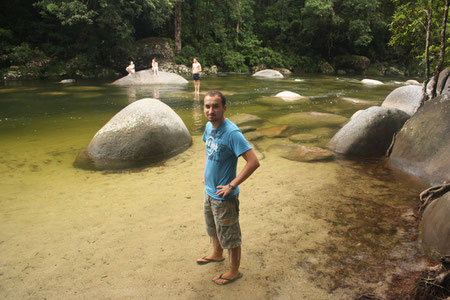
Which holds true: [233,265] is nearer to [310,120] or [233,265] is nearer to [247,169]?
[247,169]

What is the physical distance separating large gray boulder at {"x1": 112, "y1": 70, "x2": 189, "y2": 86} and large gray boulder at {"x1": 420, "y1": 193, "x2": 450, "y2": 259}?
16931mm

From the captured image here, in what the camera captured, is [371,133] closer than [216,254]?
No

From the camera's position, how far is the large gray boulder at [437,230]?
2855 mm

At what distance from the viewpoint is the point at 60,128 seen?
8.31 metres

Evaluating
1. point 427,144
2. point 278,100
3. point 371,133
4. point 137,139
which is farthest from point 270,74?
point 427,144

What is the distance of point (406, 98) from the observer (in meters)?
9.11

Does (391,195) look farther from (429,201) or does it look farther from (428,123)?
(428,123)

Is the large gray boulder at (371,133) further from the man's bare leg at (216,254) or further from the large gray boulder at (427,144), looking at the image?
the man's bare leg at (216,254)

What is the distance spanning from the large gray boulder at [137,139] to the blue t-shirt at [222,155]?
3.38 metres

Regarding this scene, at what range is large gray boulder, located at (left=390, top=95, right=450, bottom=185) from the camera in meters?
4.75

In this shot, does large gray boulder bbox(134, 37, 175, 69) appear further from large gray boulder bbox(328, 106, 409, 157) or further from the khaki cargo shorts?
the khaki cargo shorts

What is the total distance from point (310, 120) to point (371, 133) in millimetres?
2912

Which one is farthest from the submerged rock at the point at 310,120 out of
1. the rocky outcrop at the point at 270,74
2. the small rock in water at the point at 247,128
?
the rocky outcrop at the point at 270,74

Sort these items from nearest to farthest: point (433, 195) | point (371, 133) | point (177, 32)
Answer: point (433, 195) → point (371, 133) → point (177, 32)
